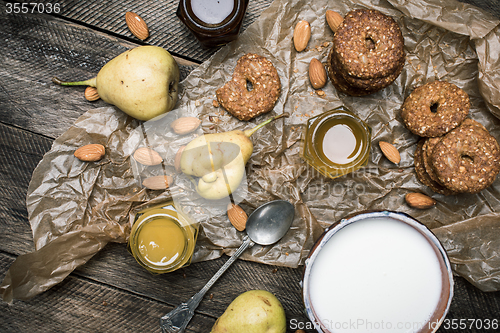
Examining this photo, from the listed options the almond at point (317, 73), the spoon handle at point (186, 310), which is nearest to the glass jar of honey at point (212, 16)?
the almond at point (317, 73)

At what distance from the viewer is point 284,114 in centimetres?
133

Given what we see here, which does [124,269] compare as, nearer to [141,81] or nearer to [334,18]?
[141,81]

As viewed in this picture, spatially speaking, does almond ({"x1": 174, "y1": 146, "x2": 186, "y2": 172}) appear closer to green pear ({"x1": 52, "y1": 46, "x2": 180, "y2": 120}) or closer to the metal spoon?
green pear ({"x1": 52, "y1": 46, "x2": 180, "y2": 120})

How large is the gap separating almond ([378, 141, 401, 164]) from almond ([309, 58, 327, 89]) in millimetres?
366

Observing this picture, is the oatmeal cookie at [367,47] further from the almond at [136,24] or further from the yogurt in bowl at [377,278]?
the almond at [136,24]

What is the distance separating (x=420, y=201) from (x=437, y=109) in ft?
1.24

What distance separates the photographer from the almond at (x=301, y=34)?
1320 millimetres

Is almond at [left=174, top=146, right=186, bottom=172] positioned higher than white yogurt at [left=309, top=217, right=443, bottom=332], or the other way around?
almond at [left=174, top=146, right=186, bottom=172]

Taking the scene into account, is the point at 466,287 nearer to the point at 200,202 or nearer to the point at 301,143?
the point at 301,143

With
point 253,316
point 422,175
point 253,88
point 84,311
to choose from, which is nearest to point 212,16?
point 253,88

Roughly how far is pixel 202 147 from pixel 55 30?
818mm

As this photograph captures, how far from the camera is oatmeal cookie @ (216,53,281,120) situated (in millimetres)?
1294

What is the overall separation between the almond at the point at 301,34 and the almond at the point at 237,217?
0.74 meters

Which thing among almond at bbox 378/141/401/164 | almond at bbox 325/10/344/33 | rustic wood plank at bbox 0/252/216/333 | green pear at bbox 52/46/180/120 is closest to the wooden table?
rustic wood plank at bbox 0/252/216/333
